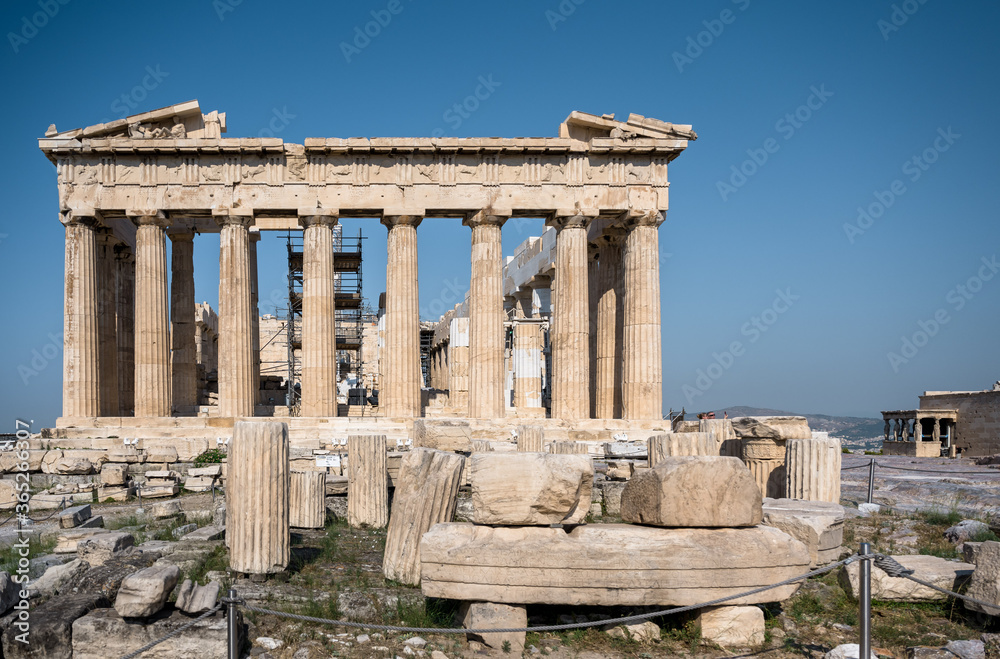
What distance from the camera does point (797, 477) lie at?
36.4 ft

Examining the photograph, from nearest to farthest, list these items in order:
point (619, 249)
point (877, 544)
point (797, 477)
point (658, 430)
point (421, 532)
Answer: point (421, 532)
point (877, 544)
point (797, 477)
point (658, 430)
point (619, 249)

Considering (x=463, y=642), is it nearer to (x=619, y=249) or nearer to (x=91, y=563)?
(x=91, y=563)

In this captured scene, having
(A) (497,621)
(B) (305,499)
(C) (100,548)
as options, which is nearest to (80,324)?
(B) (305,499)

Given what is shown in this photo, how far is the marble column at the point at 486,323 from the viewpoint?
21.8 m

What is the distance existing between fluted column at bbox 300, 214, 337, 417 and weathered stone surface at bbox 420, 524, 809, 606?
15995 millimetres

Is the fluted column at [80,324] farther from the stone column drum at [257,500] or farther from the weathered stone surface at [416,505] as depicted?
the weathered stone surface at [416,505]

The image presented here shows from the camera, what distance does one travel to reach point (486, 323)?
72.3 feet

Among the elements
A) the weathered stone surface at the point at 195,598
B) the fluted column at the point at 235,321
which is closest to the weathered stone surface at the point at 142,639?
the weathered stone surface at the point at 195,598

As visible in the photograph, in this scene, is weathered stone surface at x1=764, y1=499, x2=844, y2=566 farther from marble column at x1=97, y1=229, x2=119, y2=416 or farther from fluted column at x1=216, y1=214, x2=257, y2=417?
marble column at x1=97, y1=229, x2=119, y2=416

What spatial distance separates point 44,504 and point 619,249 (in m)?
18.0

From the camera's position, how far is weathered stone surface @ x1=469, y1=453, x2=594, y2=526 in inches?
255

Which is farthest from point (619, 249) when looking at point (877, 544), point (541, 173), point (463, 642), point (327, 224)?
point (463, 642)

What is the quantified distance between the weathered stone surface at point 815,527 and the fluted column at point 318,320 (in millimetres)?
15322

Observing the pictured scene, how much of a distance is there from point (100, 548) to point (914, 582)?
914 centimetres
